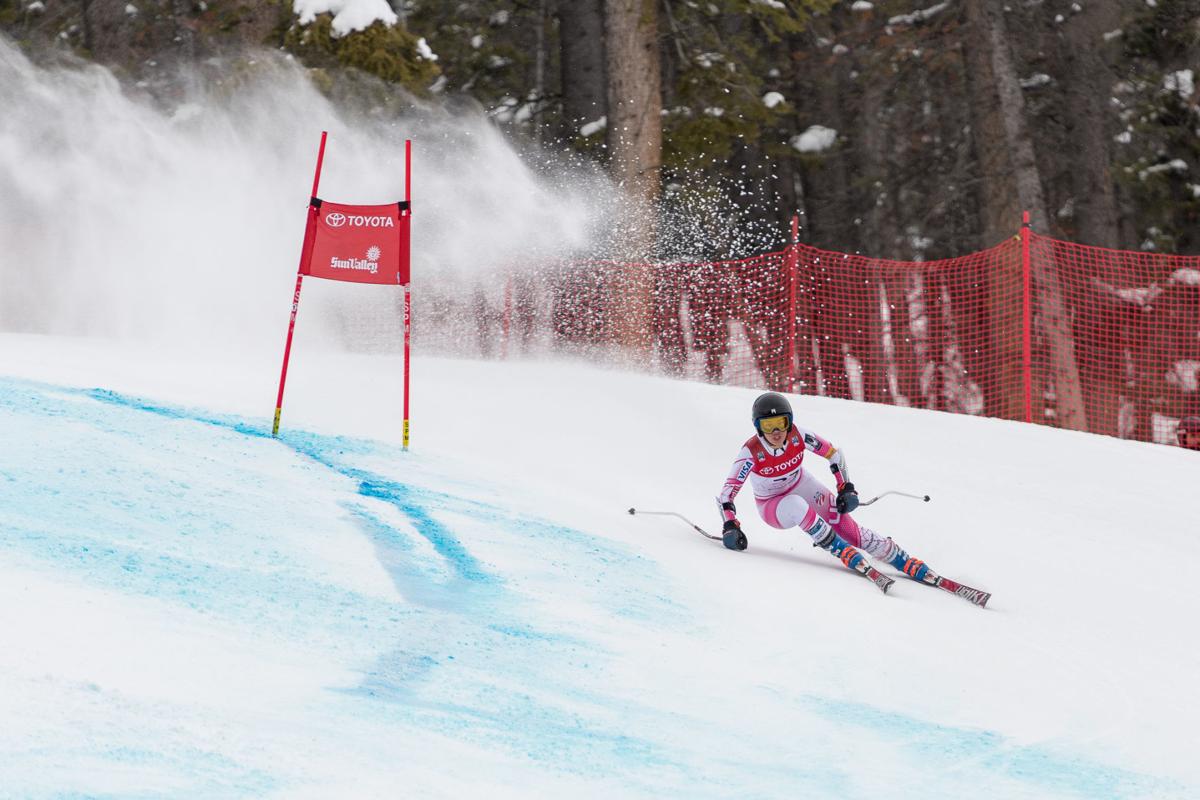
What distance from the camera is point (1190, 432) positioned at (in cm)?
1334

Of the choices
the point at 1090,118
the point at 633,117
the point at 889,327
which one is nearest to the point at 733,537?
the point at 633,117

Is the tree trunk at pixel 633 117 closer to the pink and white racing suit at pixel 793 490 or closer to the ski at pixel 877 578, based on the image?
the pink and white racing suit at pixel 793 490

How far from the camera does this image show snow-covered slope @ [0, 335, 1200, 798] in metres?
4.09

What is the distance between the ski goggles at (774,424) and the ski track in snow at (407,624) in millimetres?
1146

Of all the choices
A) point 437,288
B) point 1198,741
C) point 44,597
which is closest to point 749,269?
point 437,288

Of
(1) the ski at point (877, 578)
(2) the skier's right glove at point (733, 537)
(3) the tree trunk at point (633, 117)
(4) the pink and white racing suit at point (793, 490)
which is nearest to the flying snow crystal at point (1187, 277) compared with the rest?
(3) the tree trunk at point (633, 117)

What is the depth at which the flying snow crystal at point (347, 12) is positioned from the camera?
54.0 feet

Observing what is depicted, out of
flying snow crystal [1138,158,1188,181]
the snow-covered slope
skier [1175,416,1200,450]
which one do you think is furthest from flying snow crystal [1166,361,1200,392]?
flying snow crystal [1138,158,1188,181]

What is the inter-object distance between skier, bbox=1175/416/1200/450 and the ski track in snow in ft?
24.7

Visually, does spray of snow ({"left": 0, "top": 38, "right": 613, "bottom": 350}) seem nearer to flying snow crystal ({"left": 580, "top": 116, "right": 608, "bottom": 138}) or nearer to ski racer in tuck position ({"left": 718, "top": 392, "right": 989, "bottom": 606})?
flying snow crystal ({"left": 580, "top": 116, "right": 608, "bottom": 138})

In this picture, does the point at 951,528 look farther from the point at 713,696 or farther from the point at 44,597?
the point at 44,597

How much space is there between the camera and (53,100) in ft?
48.6

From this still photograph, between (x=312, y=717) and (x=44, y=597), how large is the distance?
1237 mm

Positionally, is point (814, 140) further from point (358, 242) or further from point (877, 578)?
point (877, 578)
